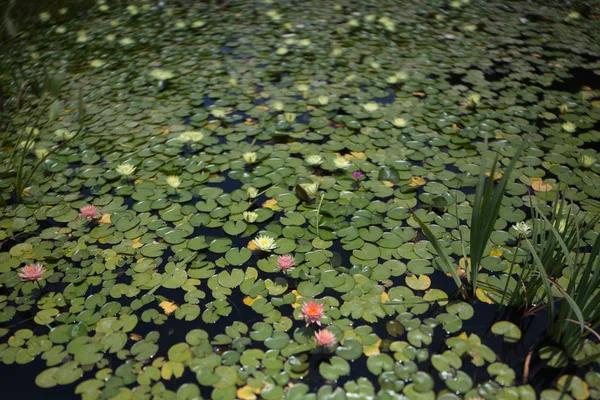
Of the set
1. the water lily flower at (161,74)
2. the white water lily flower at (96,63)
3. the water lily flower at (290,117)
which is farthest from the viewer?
the white water lily flower at (96,63)

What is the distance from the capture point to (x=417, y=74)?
2.45 metres

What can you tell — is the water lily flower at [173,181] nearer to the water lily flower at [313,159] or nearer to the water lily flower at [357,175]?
the water lily flower at [313,159]

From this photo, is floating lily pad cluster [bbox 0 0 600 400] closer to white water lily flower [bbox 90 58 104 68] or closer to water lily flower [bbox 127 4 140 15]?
white water lily flower [bbox 90 58 104 68]

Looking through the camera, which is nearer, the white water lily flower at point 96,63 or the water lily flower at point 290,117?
the water lily flower at point 290,117

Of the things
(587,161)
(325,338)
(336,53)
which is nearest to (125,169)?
(325,338)

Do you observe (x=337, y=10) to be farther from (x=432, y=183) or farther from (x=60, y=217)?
(x=60, y=217)

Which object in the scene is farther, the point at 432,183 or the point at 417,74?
the point at 417,74

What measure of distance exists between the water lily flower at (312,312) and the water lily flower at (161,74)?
1758mm

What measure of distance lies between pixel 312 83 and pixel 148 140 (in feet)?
3.08

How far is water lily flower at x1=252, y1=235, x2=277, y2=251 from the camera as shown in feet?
4.34

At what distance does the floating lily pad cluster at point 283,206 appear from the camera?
1.07 metres

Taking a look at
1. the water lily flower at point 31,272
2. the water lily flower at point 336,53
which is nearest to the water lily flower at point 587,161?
the water lily flower at point 336,53

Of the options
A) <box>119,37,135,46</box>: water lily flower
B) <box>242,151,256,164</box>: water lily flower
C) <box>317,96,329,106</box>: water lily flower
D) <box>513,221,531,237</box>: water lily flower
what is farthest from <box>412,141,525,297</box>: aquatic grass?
<box>119,37,135,46</box>: water lily flower

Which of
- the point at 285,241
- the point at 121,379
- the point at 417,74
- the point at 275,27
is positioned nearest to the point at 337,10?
the point at 275,27
